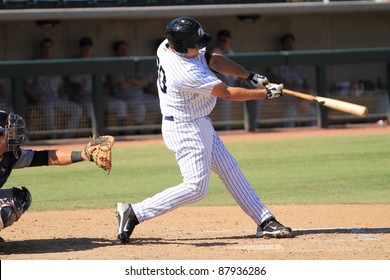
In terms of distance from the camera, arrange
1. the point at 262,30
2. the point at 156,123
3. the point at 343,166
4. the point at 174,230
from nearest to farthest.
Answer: the point at 174,230 < the point at 343,166 < the point at 156,123 < the point at 262,30

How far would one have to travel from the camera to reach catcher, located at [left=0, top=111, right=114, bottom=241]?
5.98 m

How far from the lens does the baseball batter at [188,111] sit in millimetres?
6121

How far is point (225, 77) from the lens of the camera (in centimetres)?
1412

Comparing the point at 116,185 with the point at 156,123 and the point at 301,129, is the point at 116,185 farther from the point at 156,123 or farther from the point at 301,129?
the point at 301,129

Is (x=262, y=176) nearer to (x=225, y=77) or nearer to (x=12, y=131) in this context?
(x=225, y=77)

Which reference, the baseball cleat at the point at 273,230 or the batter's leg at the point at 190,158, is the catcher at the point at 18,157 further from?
the baseball cleat at the point at 273,230

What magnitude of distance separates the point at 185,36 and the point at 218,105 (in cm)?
799

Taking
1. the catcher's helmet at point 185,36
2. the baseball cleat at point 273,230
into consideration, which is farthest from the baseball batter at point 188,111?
the baseball cleat at point 273,230

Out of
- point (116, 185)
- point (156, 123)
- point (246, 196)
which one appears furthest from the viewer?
point (156, 123)

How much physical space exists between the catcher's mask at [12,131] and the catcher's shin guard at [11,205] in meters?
0.27

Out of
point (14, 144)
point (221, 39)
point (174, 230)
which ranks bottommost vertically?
point (174, 230)

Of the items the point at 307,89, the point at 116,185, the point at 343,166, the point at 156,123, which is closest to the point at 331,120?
the point at 307,89

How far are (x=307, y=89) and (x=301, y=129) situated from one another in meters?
0.81

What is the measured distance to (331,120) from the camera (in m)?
15.1
